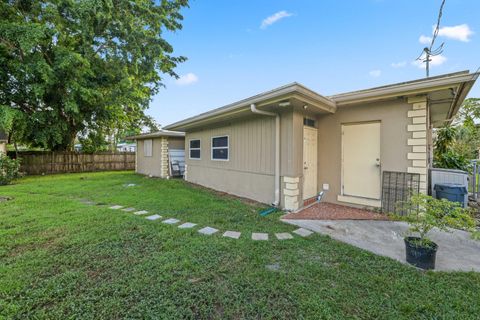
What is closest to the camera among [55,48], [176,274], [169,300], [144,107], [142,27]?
[169,300]

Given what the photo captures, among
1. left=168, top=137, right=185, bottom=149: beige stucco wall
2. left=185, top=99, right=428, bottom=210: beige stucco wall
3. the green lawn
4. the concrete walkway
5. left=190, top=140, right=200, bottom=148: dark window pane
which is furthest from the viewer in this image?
left=168, top=137, right=185, bottom=149: beige stucco wall

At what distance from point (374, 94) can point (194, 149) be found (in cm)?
660

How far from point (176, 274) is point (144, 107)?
46.2 ft

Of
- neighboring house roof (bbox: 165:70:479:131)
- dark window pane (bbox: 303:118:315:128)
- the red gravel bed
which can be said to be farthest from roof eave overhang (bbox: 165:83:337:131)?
the red gravel bed

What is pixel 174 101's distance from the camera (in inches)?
615

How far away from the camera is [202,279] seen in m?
2.13

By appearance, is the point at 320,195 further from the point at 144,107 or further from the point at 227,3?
the point at 144,107

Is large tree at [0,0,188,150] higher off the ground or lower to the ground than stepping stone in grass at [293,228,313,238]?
higher

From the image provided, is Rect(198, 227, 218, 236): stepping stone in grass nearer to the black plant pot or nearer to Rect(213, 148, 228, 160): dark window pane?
the black plant pot

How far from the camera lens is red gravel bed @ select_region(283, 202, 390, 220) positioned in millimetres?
4125

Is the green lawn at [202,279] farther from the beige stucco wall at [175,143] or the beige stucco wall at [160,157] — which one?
the beige stucco wall at [175,143]

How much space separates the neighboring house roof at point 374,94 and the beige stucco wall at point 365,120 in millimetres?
219

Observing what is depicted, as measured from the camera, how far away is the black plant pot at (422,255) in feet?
7.69

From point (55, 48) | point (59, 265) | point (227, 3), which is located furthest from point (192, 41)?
point (59, 265)
